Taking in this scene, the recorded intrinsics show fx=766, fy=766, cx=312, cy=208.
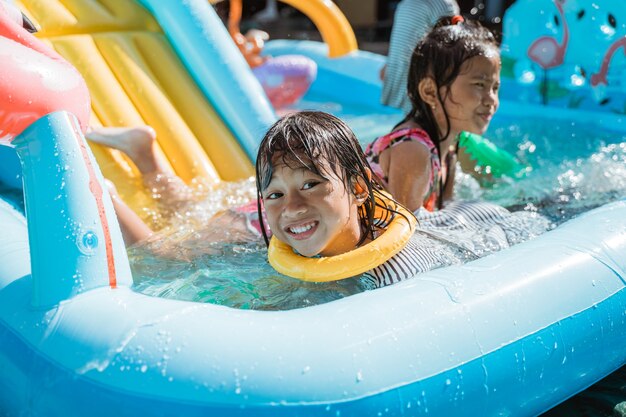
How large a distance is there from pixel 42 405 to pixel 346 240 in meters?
0.75

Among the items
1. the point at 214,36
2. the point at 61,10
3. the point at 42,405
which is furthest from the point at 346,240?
the point at 61,10

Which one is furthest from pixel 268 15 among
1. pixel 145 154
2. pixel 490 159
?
pixel 145 154

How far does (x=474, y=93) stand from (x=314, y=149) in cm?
88

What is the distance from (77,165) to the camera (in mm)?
1539

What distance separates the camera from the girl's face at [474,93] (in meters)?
2.32

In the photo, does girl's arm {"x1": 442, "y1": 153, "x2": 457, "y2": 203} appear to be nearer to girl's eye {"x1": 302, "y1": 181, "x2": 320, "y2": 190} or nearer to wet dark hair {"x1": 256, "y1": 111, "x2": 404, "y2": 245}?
wet dark hair {"x1": 256, "y1": 111, "x2": 404, "y2": 245}

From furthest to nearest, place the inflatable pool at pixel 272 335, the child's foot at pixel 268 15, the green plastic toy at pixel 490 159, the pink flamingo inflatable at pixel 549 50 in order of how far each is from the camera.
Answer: the child's foot at pixel 268 15, the pink flamingo inflatable at pixel 549 50, the green plastic toy at pixel 490 159, the inflatable pool at pixel 272 335

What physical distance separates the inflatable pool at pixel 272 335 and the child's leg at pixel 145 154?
94 cm

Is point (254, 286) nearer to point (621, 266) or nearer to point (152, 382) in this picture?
point (152, 382)

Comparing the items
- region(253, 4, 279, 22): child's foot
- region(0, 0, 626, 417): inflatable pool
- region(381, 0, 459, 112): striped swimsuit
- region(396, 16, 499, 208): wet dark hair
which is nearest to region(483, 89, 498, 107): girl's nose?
region(396, 16, 499, 208): wet dark hair

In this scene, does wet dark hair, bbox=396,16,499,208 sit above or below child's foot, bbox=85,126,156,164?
above

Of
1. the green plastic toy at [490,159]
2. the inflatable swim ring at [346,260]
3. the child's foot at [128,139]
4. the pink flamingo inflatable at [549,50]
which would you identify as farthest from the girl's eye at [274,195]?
the pink flamingo inflatable at [549,50]

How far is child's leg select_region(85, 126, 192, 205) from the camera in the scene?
256 centimetres

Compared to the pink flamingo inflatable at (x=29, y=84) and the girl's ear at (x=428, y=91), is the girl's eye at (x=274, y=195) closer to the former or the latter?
the pink flamingo inflatable at (x=29, y=84)
